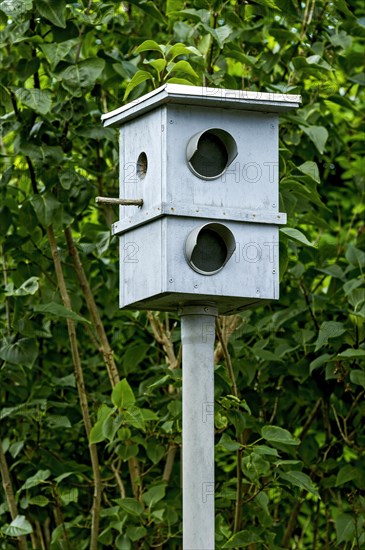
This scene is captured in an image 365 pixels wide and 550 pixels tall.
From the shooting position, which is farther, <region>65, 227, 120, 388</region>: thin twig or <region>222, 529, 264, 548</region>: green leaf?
<region>65, 227, 120, 388</region>: thin twig

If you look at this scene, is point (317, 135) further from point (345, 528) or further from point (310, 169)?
point (345, 528)

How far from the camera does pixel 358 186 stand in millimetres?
5516

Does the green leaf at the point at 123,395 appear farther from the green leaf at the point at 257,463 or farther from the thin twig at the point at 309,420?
the thin twig at the point at 309,420

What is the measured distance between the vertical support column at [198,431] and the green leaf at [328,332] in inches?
46.1

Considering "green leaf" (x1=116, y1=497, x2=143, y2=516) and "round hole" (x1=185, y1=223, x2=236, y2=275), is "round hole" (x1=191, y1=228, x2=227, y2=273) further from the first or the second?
"green leaf" (x1=116, y1=497, x2=143, y2=516)

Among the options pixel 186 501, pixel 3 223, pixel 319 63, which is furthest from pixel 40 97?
pixel 186 501

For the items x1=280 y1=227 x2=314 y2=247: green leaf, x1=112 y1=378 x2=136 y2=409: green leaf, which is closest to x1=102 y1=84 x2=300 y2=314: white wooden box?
x1=280 y1=227 x2=314 y2=247: green leaf

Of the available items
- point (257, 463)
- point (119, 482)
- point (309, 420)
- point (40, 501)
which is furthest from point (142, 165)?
point (309, 420)

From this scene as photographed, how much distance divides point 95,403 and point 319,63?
159 cm

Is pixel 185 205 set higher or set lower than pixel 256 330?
higher

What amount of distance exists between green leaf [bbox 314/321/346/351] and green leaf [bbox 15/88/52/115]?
125cm

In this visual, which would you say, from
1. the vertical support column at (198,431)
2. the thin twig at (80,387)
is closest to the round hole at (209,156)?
the vertical support column at (198,431)

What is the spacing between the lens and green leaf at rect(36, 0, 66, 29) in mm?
4406

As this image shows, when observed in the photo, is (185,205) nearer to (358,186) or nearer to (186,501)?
(186,501)
